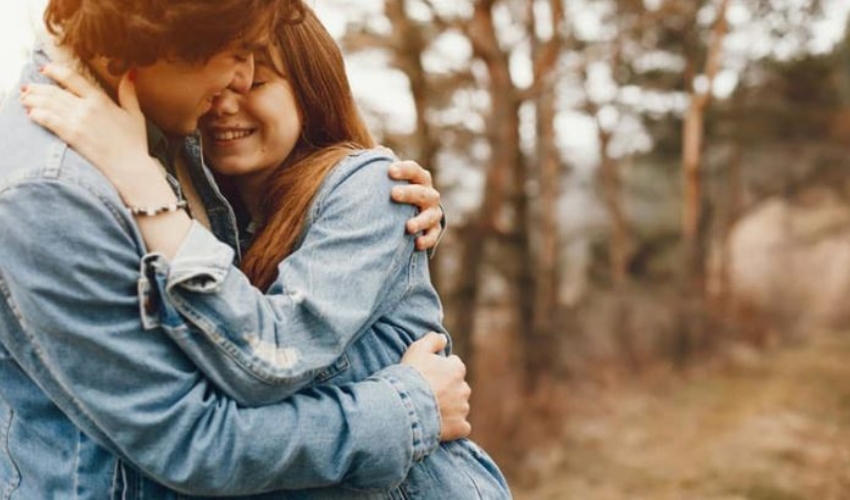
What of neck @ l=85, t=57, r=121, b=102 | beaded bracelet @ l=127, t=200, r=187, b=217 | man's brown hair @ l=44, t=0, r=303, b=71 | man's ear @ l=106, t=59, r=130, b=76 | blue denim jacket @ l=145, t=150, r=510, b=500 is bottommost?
blue denim jacket @ l=145, t=150, r=510, b=500

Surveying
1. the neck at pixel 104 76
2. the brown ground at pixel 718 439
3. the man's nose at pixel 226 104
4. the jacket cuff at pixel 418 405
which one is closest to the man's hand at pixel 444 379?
the jacket cuff at pixel 418 405

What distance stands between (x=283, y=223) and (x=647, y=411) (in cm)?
1083

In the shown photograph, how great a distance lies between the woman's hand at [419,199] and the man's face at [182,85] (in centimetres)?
35

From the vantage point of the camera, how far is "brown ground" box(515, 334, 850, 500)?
29.2 feet

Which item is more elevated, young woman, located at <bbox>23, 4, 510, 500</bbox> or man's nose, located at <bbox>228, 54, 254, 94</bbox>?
man's nose, located at <bbox>228, 54, 254, 94</bbox>

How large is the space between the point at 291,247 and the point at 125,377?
439mm

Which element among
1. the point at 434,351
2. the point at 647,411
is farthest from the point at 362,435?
the point at 647,411

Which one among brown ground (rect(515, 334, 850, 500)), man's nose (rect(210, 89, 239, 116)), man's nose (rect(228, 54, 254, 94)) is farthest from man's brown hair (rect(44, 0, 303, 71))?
brown ground (rect(515, 334, 850, 500))

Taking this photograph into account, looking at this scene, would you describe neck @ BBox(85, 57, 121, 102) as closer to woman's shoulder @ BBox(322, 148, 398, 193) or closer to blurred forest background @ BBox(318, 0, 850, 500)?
woman's shoulder @ BBox(322, 148, 398, 193)

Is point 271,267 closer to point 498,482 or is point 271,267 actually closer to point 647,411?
point 498,482

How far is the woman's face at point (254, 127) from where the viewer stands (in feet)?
6.25

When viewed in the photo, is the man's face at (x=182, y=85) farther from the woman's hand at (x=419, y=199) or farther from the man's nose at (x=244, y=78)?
the woman's hand at (x=419, y=199)

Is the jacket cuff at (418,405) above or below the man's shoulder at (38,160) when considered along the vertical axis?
below

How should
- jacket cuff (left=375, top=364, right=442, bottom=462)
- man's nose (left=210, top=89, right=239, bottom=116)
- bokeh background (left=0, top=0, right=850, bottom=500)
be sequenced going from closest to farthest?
jacket cuff (left=375, top=364, right=442, bottom=462), man's nose (left=210, top=89, right=239, bottom=116), bokeh background (left=0, top=0, right=850, bottom=500)
